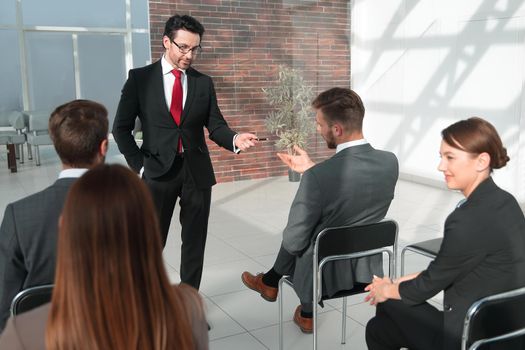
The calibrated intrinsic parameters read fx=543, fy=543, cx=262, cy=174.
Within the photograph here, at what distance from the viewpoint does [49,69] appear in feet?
32.0

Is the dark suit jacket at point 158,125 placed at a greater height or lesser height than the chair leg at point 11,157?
greater

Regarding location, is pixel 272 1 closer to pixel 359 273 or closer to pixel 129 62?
pixel 129 62

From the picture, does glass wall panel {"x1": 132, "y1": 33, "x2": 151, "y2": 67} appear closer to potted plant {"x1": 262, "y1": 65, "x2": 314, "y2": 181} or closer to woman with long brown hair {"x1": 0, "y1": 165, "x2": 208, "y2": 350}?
potted plant {"x1": 262, "y1": 65, "x2": 314, "y2": 181}

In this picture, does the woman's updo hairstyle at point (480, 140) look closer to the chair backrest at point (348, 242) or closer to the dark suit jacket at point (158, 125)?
the chair backrest at point (348, 242)

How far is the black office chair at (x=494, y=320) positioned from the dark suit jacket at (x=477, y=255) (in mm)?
54

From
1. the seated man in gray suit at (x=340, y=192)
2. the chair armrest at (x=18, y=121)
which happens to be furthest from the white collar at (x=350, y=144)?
the chair armrest at (x=18, y=121)

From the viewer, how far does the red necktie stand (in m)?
2.73

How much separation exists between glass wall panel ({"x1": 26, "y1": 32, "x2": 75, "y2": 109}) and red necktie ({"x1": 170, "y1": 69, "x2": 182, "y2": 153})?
774 cm

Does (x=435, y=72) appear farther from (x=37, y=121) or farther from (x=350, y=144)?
(x=37, y=121)

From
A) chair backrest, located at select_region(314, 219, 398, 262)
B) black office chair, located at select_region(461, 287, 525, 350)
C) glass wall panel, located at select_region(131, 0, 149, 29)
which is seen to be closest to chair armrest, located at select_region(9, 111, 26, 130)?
glass wall panel, located at select_region(131, 0, 149, 29)

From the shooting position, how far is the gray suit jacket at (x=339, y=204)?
2.18 meters

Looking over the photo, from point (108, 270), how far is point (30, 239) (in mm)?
814

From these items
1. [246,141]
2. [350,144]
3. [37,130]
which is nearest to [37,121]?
[37,130]

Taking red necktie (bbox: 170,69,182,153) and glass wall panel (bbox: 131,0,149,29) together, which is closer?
red necktie (bbox: 170,69,182,153)
